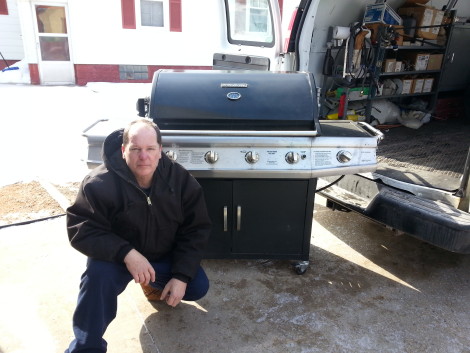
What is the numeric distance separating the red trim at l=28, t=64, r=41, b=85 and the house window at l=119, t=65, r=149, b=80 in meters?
2.17

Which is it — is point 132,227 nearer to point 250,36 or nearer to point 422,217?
point 422,217

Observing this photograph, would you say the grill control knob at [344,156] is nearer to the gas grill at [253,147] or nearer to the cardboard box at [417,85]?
the gas grill at [253,147]

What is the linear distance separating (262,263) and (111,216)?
128cm

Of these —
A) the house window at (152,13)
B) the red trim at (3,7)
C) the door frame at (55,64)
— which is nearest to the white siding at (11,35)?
the red trim at (3,7)

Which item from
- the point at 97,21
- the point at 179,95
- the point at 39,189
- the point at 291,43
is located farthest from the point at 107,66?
the point at 179,95

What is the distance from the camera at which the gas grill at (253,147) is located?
86.3 inches

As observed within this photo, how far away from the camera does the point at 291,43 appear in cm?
329

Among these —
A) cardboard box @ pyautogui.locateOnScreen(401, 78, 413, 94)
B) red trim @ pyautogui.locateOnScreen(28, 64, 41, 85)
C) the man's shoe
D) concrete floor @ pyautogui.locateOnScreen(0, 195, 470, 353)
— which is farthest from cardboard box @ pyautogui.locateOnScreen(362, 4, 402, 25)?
red trim @ pyautogui.locateOnScreen(28, 64, 41, 85)

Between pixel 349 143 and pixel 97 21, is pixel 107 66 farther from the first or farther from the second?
pixel 349 143

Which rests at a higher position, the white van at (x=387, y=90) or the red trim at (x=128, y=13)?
the red trim at (x=128, y=13)

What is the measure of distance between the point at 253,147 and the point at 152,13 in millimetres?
9899

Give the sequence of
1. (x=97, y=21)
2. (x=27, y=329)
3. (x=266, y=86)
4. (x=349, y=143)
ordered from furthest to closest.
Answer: (x=97, y=21) < (x=266, y=86) < (x=349, y=143) < (x=27, y=329)

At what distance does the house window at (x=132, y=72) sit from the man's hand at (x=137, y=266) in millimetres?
10095

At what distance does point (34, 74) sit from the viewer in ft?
35.2
